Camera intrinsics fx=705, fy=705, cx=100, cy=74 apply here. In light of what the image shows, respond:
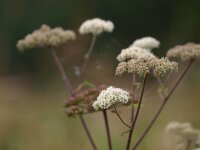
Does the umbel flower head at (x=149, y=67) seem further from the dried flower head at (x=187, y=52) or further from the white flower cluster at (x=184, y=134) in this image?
the white flower cluster at (x=184, y=134)

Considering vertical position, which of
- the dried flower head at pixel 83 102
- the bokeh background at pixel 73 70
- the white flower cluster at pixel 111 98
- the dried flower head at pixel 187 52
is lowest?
the white flower cluster at pixel 111 98

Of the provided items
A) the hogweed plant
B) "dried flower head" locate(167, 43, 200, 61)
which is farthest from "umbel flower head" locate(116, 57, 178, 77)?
"dried flower head" locate(167, 43, 200, 61)

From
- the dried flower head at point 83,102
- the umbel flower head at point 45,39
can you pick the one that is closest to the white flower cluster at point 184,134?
the dried flower head at point 83,102

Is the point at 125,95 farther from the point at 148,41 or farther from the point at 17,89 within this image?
the point at 17,89

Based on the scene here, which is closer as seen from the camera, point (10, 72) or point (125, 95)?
point (125, 95)

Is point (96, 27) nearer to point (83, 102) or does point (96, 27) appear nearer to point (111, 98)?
point (83, 102)

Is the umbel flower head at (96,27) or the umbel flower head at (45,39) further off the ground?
the umbel flower head at (96,27)

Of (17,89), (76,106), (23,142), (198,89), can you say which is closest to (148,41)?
(76,106)
